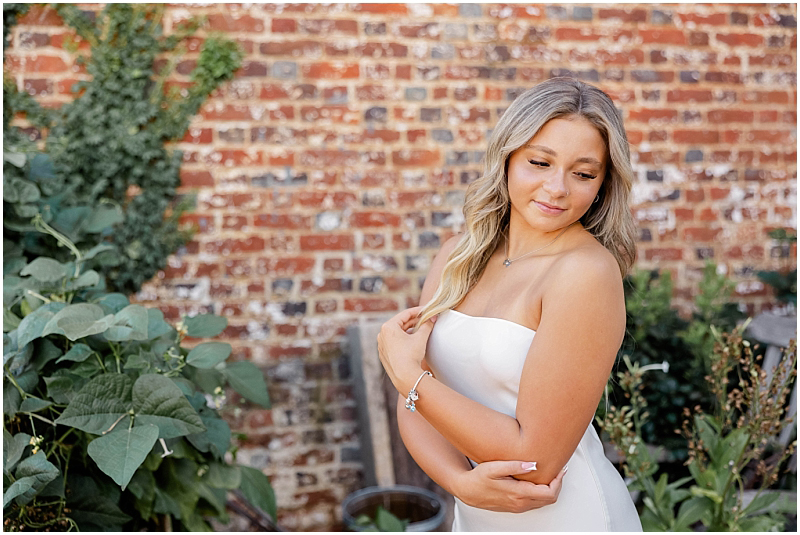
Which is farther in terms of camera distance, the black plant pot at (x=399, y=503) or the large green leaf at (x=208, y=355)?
the black plant pot at (x=399, y=503)

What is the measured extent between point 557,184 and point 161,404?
1.03 m

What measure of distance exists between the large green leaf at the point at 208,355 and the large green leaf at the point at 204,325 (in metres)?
0.07

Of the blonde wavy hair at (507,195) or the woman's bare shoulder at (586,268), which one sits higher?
the blonde wavy hair at (507,195)

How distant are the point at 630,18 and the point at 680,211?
3.43ft

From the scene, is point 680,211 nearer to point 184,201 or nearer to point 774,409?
point 774,409

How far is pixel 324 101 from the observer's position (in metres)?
3.06

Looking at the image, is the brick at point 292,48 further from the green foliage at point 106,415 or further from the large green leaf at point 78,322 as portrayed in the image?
the large green leaf at point 78,322

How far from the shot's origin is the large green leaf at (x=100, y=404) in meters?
1.41

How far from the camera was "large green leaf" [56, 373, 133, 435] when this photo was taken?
1409 millimetres

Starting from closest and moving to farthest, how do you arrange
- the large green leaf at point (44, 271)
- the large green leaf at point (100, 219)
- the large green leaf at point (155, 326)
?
the large green leaf at point (155, 326), the large green leaf at point (44, 271), the large green leaf at point (100, 219)

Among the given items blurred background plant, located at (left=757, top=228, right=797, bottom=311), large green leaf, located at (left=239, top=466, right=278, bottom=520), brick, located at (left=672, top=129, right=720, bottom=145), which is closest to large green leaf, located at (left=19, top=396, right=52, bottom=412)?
large green leaf, located at (left=239, top=466, right=278, bottom=520)

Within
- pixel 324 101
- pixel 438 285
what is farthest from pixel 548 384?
pixel 324 101

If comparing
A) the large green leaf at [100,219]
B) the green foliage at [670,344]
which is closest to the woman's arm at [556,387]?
the large green leaf at [100,219]

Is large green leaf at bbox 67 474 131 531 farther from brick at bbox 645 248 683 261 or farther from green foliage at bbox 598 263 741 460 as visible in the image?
brick at bbox 645 248 683 261
